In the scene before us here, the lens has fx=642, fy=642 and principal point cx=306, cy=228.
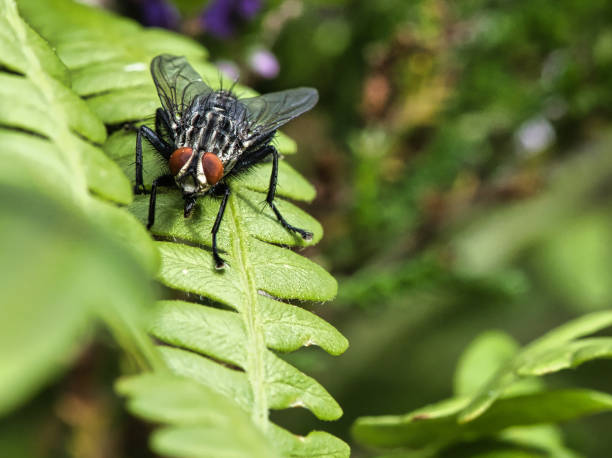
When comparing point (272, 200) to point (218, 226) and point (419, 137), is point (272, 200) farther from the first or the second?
point (419, 137)

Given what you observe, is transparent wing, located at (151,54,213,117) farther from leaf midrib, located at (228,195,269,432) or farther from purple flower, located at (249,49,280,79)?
purple flower, located at (249,49,280,79)

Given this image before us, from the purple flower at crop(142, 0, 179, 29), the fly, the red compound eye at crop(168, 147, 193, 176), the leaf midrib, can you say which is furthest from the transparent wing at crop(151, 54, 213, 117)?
the purple flower at crop(142, 0, 179, 29)

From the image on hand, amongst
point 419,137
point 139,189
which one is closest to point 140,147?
point 139,189

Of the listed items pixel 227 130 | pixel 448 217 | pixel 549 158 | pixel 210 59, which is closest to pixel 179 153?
pixel 227 130

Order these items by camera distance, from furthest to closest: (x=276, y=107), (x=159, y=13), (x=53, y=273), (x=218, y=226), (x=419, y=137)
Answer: (x=419, y=137) → (x=159, y=13) → (x=276, y=107) → (x=218, y=226) → (x=53, y=273)

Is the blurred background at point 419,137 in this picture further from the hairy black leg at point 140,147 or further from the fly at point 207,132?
the hairy black leg at point 140,147
